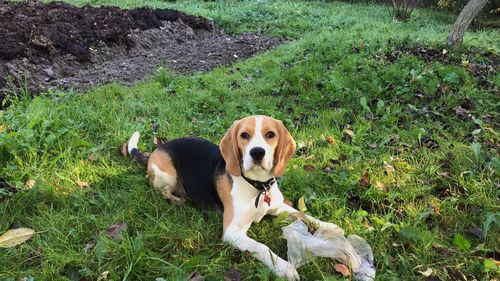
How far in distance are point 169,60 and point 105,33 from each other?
1.55 m

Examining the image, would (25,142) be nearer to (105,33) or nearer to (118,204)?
(118,204)

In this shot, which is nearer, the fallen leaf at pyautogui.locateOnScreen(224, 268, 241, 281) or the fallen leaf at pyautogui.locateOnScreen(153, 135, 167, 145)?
the fallen leaf at pyautogui.locateOnScreen(224, 268, 241, 281)

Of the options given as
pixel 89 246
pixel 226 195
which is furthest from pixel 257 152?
pixel 89 246

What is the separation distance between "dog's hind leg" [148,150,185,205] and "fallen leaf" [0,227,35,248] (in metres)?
0.97

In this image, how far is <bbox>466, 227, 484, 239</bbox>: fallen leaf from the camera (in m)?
2.88

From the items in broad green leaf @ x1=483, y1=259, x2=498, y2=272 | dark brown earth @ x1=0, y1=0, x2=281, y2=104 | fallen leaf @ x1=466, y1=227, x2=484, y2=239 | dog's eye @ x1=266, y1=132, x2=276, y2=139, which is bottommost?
dark brown earth @ x1=0, y1=0, x2=281, y2=104

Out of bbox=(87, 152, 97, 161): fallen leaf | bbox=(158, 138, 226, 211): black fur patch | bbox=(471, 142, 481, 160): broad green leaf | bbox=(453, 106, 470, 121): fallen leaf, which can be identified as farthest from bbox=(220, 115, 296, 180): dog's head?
bbox=(453, 106, 470, 121): fallen leaf

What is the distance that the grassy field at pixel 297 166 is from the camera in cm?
271

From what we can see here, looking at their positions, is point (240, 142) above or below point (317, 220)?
above

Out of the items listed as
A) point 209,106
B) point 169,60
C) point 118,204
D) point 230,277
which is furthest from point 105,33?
point 230,277

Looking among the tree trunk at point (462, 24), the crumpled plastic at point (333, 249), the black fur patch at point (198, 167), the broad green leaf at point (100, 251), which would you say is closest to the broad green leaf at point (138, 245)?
the broad green leaf at point (100, 251)

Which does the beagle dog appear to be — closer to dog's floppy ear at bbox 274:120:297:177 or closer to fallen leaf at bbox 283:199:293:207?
dog's floppy ear at bbox 274:120:297:177

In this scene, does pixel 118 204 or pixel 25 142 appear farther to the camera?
pixel 25 142

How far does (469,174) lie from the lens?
140 inches
